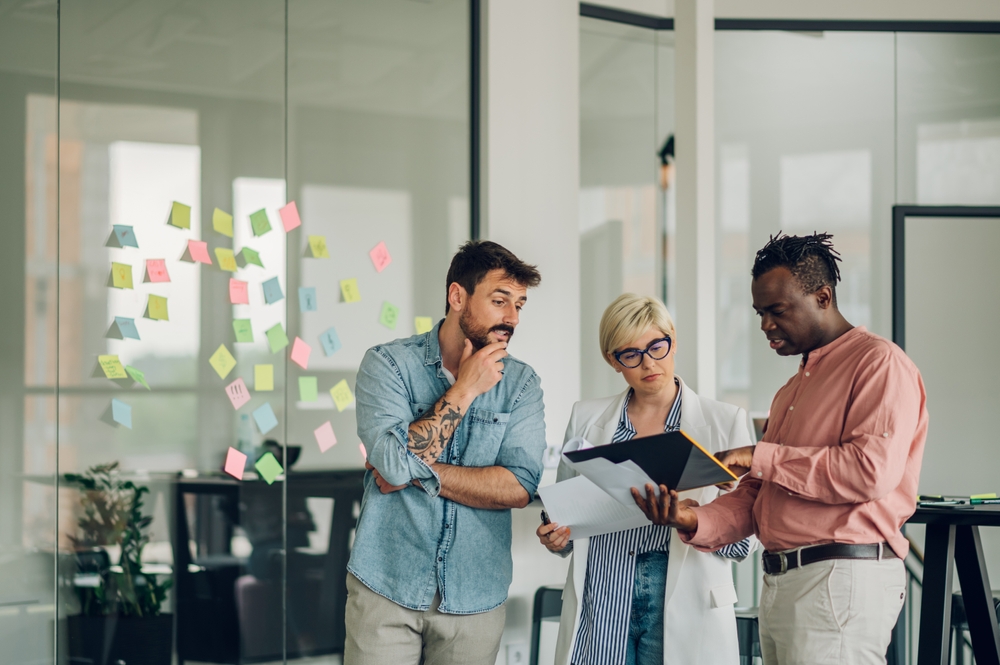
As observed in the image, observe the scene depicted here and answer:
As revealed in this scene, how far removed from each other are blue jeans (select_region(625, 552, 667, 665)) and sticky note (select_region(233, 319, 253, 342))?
1.97m

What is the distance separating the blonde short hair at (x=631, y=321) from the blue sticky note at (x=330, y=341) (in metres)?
1.62

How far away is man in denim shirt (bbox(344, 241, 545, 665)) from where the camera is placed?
199 cm

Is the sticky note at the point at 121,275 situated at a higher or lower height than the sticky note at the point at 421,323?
higher

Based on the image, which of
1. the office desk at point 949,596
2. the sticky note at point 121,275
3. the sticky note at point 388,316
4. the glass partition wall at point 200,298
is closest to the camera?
the office desk at point 949,596

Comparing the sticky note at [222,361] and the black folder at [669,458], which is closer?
the black folder at [669,458]

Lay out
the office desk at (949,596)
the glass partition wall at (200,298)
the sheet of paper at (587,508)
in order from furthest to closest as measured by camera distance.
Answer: the glass partition wall at (200,298), the office desk at (949,596), the sheet of paper at (587,508)

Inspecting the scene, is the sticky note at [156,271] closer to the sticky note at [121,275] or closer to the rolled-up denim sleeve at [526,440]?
the sticky note at [121,275]

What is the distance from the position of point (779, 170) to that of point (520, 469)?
2.88 meters

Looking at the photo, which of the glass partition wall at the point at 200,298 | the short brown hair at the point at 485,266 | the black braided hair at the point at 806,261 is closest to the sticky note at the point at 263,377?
the glass partition wall at the point at 200,298

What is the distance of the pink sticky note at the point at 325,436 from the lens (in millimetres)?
3588

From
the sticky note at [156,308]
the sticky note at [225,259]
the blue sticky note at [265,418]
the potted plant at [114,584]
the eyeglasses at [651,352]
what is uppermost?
the sticky note at [225,259]

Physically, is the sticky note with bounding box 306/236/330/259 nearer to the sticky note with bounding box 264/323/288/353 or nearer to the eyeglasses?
the sticky note with bounding box 264/323/288/353

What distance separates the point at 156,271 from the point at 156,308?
0.46 ft

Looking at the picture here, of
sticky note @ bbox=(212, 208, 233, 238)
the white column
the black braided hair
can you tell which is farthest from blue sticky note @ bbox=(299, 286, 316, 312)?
Result: the black braided hair
